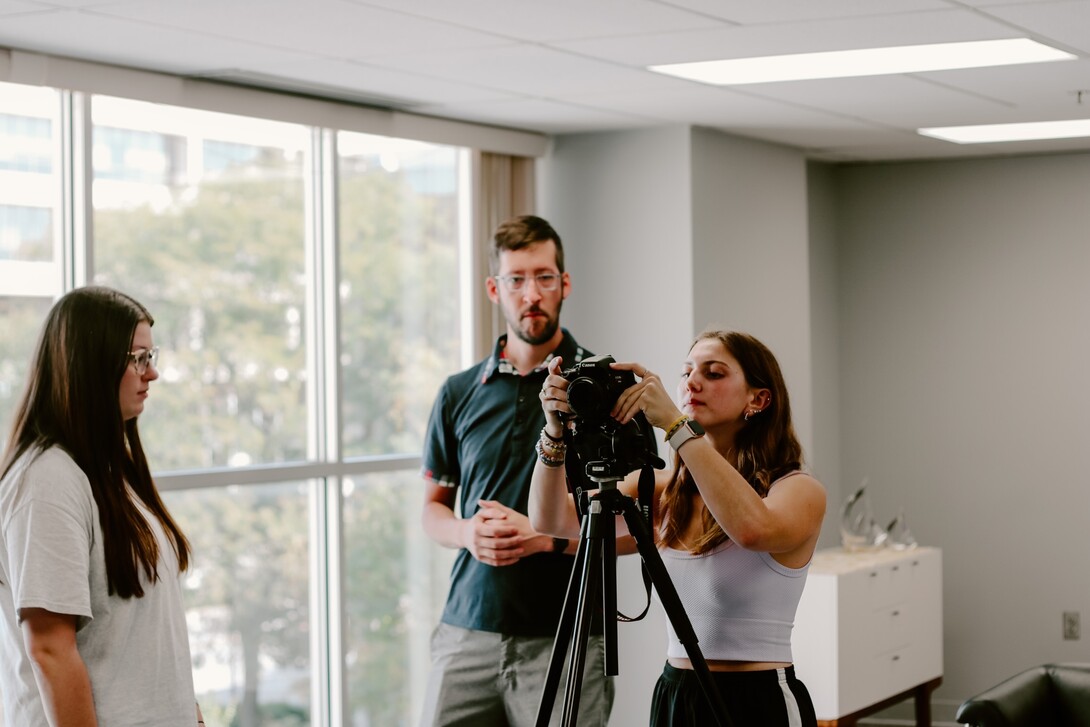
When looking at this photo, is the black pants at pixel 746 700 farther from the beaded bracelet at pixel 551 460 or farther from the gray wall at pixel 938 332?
the gray wall at pixel 938 332

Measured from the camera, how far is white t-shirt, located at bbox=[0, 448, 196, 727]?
1949 millimetres

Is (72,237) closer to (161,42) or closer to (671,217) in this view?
(161,42)

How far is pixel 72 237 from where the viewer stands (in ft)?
12.4

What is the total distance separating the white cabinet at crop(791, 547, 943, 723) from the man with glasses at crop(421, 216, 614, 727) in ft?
6.76

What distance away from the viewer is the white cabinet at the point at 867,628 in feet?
16.1

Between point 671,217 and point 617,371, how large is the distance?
2810 mm

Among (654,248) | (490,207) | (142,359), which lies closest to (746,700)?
(142,359)

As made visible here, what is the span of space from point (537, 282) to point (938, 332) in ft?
12.0

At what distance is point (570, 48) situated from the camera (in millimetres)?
3510

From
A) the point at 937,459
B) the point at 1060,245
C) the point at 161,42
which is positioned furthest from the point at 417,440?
the point at 1060,245

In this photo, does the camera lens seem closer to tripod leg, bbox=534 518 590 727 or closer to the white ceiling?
tripod leg, bbox=534 518 590 727

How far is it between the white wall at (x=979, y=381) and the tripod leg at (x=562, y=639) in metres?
4.29

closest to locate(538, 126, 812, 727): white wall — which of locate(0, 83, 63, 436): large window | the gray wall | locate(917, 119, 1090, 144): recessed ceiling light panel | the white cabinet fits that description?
the gray wall

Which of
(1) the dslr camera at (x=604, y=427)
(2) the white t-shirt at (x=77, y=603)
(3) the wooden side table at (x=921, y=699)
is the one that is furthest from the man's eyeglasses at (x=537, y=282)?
(3) the wooden side table at (x=921, y=699)
